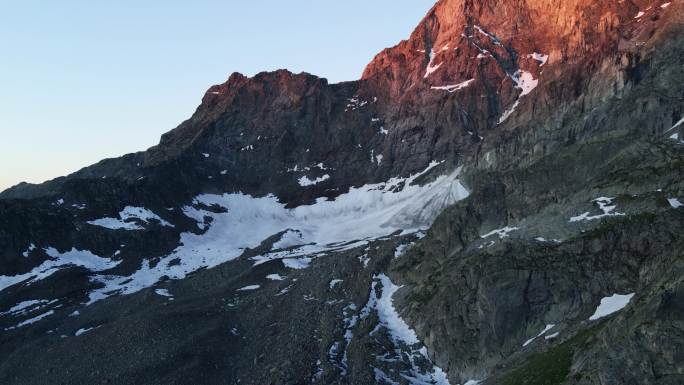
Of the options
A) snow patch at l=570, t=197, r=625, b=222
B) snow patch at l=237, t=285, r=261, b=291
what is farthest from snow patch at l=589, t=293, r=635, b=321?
snow patch at l=237, t=285, r=261, b=291

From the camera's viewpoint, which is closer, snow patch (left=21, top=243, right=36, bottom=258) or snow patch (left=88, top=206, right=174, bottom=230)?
snow patch (left=21, top=243, right=36, bottom=258)

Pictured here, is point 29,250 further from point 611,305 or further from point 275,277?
point 611,305

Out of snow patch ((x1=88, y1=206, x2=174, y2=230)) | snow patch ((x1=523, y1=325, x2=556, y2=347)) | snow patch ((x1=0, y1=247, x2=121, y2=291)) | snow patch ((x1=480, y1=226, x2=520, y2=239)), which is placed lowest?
snow patch ((x1=523, y1=325, x2=556, y2=347))

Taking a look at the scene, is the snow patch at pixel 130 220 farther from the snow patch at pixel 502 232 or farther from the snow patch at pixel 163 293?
the snow patch at pixel 502 232

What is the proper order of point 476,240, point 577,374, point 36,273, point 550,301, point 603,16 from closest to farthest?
1. point 577,374
2. point 550,301
3. point 476,240
4. point 36,273
5. point 603,16

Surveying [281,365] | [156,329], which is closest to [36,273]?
[156,329]

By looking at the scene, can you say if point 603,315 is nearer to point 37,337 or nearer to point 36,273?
point 37,337

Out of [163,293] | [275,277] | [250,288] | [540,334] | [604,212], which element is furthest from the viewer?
[163,293]

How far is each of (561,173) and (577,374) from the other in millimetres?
54382

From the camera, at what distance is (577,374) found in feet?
184

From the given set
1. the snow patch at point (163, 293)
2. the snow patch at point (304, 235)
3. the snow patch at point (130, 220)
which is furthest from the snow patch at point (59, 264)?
the snow patch at point (163, 293)

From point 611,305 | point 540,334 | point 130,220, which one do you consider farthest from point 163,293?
point 611,305

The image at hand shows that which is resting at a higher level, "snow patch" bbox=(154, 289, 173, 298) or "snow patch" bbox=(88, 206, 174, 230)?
"snow patch" bbox=(88, 206, 174, 230)

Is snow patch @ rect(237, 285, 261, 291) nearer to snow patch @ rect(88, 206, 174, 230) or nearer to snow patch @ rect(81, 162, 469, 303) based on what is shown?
snow patch @ rect(81, 162, 469, 303)
